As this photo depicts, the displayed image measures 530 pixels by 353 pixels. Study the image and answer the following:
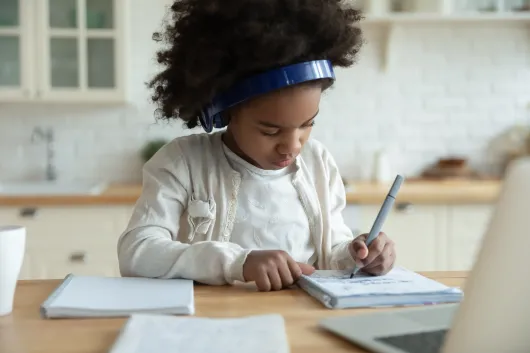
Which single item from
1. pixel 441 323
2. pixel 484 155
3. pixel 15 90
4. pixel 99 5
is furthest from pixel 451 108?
pixel 441 323

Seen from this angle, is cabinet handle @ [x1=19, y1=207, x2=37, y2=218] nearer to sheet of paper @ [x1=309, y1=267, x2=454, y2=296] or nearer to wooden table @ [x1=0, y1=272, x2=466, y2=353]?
wooden table @ [x1=0, y1=272, x2=466, y2=353]

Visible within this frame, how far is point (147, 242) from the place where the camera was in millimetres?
1287

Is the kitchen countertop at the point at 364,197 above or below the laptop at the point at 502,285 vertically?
below

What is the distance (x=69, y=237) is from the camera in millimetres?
2941

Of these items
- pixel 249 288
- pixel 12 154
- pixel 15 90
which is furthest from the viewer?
pixel 12 154

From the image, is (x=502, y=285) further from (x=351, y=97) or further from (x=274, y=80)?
(x=351, y=97)

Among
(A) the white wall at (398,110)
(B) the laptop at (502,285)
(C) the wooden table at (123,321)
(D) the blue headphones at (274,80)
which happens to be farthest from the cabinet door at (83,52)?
(B) the laptop at (502,285)

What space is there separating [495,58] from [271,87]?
258 cm

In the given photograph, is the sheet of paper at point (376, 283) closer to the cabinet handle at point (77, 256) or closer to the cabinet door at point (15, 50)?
the cabinet handle at point (77, 256)

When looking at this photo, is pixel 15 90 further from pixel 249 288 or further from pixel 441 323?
pixel 441 323

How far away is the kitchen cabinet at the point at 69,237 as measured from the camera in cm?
292

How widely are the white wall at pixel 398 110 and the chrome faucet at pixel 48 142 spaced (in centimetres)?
4

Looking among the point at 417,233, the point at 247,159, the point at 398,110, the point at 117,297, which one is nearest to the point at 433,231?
the point at 417,233

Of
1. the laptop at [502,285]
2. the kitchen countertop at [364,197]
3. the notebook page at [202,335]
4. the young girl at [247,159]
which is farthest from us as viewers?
the kitchen countertop at [364,197]
